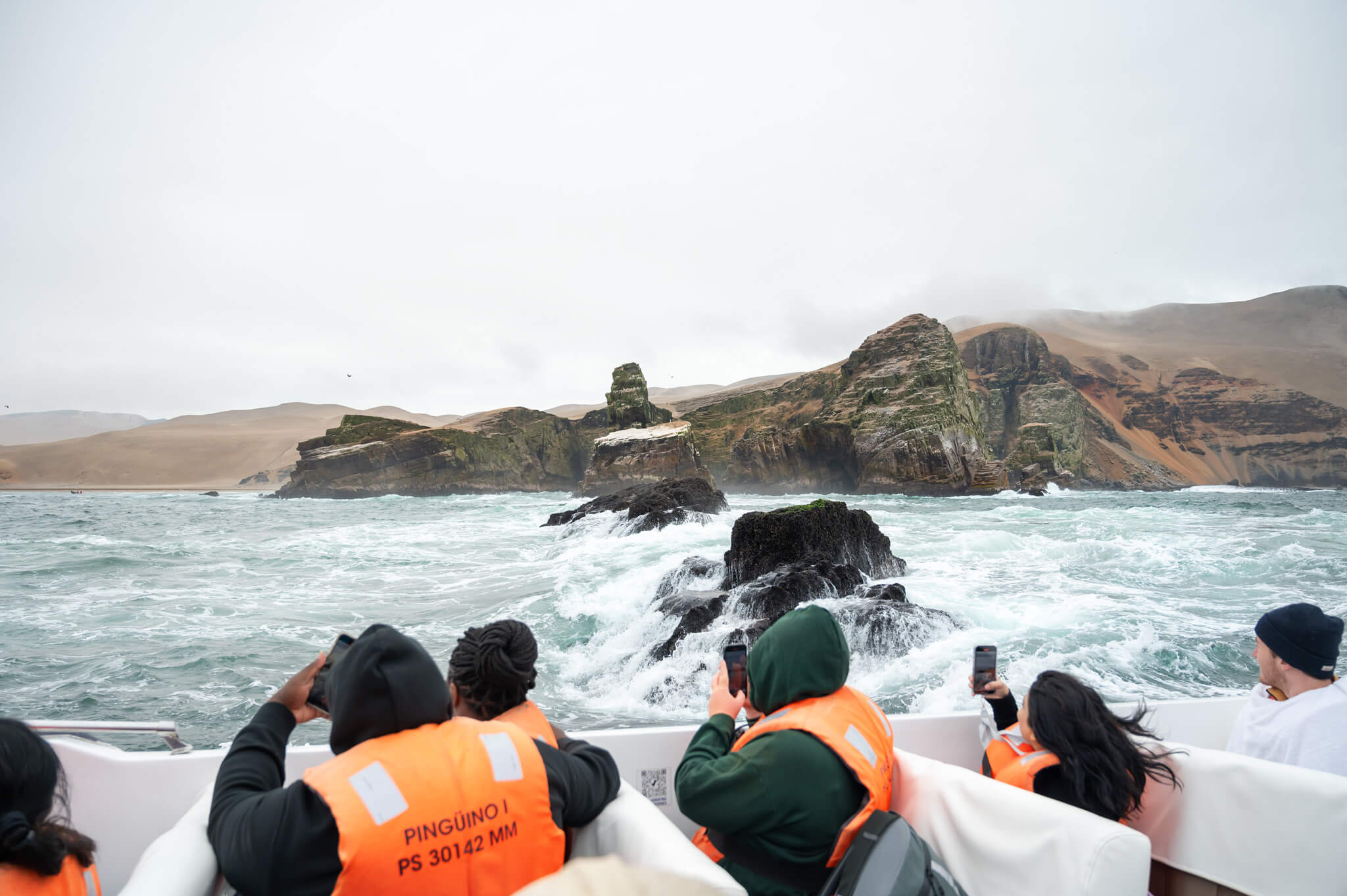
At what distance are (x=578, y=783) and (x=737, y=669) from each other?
0.74 meters

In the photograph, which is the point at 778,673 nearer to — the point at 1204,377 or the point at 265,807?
the point at 265,807

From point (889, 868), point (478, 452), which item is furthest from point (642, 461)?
point (889, 868)

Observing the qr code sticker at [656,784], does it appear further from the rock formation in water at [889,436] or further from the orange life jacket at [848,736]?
the rock formation in water at [889,436]

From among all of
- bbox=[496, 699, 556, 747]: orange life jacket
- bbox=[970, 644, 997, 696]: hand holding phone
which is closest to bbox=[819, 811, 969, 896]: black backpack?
bbox=[496, 699, 556, 747]: orange life jacket

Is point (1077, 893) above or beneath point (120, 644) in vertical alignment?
above

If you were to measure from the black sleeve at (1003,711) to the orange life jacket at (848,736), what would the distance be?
0.70m

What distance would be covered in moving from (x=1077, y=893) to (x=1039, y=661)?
789cm

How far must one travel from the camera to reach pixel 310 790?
1.35 meters

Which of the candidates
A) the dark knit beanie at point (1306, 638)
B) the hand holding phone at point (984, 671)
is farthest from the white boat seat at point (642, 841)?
the dark knit beanie at point (1306, 638)

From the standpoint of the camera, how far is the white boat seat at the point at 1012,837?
1.38 metres

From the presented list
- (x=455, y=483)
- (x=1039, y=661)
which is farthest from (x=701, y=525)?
(x=455, y=483)

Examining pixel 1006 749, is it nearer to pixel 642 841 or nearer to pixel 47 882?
pixel 642 841

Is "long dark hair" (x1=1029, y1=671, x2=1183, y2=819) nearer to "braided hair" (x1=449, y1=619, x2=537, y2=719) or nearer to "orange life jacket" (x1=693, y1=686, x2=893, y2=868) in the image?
"orange life jacket" (x1=693, y1=686, x2=893, y2=868)

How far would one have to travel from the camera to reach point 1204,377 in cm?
10725
